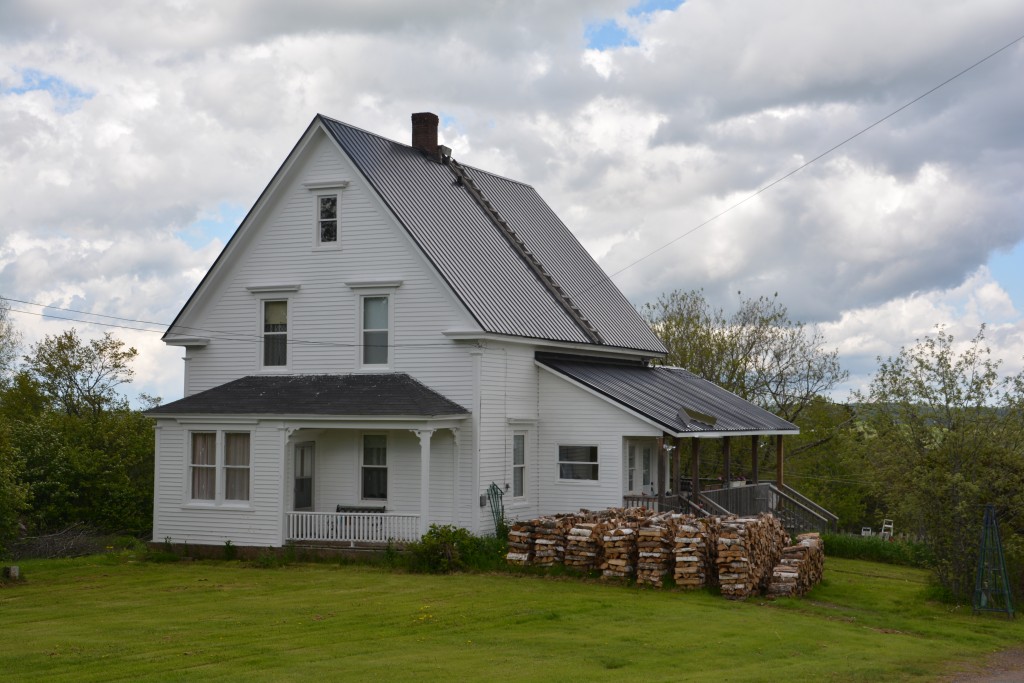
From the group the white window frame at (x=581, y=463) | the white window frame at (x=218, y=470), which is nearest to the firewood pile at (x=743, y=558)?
the white window frame at (x=581, y=463)

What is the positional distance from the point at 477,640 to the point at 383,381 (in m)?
11.1

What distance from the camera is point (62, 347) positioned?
157 ft

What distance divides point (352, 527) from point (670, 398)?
955 cm

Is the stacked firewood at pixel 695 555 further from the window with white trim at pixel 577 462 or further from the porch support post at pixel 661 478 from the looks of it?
the window with white trim at pixel 577 462

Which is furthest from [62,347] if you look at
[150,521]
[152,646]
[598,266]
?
[152,646]

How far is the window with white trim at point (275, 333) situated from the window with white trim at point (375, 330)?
93.4 inches

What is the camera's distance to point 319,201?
1147 inches

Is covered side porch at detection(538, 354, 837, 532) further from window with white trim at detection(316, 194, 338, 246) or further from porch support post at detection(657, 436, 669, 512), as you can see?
window with white trim at detection(316, 194, 338, 246)

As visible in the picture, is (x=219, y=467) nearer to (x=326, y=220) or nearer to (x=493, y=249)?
(x=326, y=220)

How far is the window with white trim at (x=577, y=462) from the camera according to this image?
28.7 meters

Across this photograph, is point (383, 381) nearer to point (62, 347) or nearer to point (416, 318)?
point (416, 318)

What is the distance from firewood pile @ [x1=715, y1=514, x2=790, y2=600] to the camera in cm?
2222

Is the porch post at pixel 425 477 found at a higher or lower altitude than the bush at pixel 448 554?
higher

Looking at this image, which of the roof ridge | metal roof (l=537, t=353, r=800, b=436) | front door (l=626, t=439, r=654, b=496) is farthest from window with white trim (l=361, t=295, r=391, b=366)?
front door (l=626, t=439, r=654, b=496)
